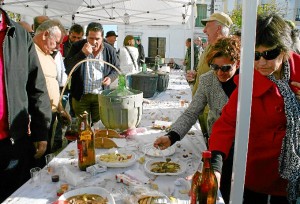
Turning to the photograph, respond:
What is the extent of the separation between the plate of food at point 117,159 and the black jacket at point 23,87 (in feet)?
1.67

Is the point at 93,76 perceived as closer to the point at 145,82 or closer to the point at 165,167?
the point at 145,82

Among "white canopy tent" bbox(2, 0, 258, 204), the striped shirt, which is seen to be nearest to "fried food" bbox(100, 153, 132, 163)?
the striped shirt

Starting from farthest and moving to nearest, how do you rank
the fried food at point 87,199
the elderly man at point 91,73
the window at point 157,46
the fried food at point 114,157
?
1. the window at point 157,46
2. the elderly man at point 91,73
3. the fried food at point 114,157
4. the fried food at point 87,199

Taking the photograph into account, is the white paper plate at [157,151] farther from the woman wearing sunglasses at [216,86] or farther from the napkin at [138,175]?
the napkin at [138,175]

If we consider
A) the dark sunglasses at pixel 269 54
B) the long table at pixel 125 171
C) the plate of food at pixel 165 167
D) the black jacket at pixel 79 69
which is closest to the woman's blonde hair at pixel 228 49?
the dark sunglasses at pixel 269 54

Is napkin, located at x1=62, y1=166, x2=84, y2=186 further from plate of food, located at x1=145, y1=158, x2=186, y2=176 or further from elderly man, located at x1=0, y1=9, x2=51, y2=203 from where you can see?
elderly man, located at x1=0, y1=9, x2=51, y2=203

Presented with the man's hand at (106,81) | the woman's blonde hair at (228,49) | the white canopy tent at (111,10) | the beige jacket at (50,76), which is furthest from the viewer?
the white canopy tent at (111,10)

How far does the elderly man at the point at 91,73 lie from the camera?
308 centimetres

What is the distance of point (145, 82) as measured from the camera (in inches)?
122

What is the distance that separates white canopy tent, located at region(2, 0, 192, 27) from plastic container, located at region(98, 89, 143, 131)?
5.43 meters

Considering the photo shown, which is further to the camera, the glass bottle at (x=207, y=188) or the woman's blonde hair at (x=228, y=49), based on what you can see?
the woman's blonde hair at (x=228, y=49)

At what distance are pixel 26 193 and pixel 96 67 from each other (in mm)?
2027

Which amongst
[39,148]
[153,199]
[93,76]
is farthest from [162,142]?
[93,76]

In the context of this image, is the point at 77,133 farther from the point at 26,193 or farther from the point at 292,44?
the point at 292,44
